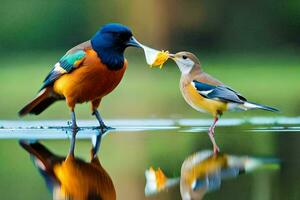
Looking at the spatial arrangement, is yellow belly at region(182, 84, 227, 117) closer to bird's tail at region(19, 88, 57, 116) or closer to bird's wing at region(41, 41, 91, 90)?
bird's wing at region(41, 41, 91, 90)

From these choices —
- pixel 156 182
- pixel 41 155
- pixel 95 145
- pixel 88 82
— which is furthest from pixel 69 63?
pixel 156 182

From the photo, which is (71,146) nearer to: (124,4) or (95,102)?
(95,102)

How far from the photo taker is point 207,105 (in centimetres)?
608

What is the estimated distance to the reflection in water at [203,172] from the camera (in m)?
4.04

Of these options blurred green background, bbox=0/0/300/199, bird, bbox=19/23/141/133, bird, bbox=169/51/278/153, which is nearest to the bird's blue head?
bird, bbox=19/23/141/133

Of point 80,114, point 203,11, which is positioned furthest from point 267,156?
point 203,11

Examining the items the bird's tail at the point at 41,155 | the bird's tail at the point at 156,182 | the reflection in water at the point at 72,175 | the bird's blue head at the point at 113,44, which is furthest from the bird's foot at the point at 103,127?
the bird's tail at the point at 156,182

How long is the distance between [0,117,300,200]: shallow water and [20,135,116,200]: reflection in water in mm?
36

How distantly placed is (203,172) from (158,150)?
925 mm

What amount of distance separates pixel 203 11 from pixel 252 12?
35.2 inches

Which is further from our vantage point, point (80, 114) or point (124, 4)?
point (124, 4)

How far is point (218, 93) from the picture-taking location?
6051 millimetres

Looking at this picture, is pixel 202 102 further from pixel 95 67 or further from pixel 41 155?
pixel 41 155

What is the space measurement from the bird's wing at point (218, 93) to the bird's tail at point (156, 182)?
146 centimetres
